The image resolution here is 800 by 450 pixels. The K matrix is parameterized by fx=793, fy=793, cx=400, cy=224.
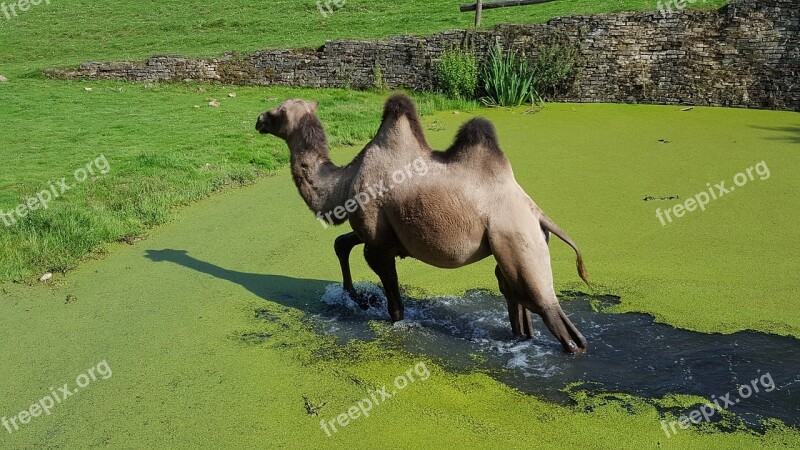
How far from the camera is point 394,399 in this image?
195 inches

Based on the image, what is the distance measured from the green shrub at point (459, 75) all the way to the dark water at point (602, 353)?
819cm

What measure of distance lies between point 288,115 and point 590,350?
2.96 m

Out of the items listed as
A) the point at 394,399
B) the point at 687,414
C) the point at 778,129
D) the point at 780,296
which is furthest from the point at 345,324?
the point at 778,129

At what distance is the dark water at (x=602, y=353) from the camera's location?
4.92 meters

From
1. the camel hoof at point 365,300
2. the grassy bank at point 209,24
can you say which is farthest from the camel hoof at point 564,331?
the grassy bank at point 209,24

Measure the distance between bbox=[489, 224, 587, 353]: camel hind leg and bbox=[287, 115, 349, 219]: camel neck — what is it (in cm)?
155

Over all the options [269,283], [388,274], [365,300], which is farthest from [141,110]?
[388,274]

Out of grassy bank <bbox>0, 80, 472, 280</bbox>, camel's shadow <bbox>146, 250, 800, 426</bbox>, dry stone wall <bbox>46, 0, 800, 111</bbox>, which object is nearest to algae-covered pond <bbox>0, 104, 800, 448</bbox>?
camel's shadow <bbox>146, 250, 800, 426</bbox>

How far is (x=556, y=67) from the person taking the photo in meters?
13.8

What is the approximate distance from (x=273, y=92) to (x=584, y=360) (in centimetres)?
1088

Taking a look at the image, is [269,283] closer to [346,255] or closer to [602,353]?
[346,255]

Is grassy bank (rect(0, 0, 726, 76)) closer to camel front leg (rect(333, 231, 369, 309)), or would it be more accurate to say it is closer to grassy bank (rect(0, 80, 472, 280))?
grassy bank (rect(0, 80, 472, 280))

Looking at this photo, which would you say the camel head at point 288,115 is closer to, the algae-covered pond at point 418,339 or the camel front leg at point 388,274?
the camel front leg at point 388,274

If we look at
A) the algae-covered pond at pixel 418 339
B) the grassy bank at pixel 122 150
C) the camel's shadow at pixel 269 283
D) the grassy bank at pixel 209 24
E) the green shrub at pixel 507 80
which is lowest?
the camel's shadow at pixel 269 283
